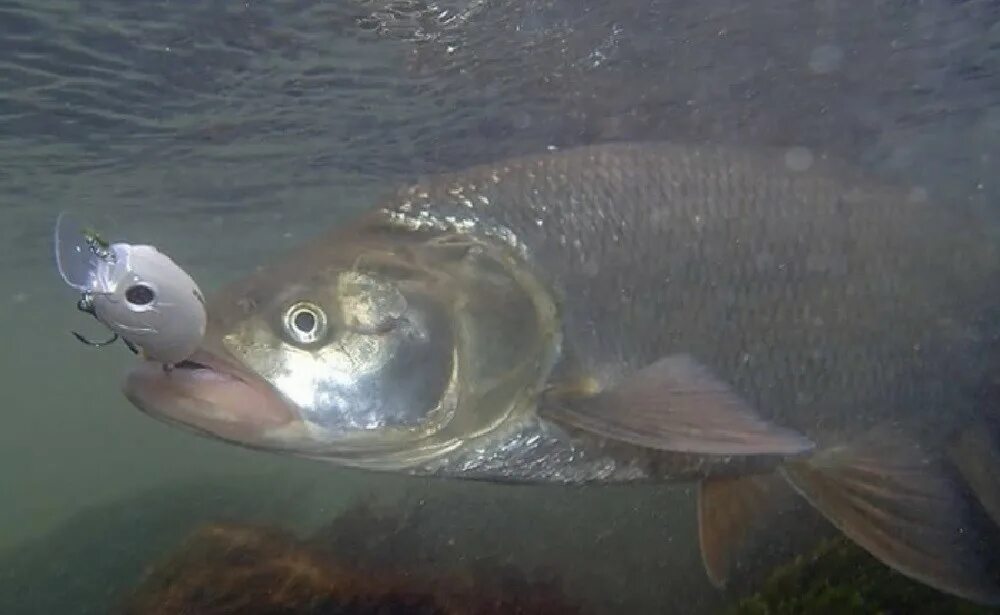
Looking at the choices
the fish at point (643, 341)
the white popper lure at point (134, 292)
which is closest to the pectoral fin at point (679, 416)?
the fish at point (643, 341)

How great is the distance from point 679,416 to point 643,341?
587 mm

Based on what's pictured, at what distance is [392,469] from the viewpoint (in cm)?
286

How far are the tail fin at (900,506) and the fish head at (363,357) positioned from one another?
1566mm

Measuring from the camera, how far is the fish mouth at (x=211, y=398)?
2420mm

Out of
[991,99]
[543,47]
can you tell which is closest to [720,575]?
[543,47]

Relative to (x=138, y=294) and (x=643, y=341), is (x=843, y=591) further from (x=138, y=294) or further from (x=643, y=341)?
(x=138, y=294)

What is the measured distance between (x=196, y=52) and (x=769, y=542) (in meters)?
10.9

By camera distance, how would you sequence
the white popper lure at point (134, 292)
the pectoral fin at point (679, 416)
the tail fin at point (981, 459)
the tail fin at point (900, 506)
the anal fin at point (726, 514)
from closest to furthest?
1. the white popper lure at point (134, 292)
2. the pectoral fin at point (679, 416)
3. the tail fin at point (900, 506)
4. the tail fin at point (981, 459)
5. the anal fin at point (726, 514)

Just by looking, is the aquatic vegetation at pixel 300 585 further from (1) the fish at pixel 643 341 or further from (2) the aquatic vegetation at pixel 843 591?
(1) the fish at pixel 643 341

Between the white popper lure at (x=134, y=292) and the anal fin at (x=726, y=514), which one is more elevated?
the white popper lure at (x=134, y=292)

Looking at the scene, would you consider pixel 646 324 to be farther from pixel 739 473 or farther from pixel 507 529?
pixel 507 529

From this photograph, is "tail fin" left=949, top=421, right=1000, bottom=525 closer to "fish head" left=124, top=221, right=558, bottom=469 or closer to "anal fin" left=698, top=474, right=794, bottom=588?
"anal fin" left=698, top=474, right=794, bottom=588

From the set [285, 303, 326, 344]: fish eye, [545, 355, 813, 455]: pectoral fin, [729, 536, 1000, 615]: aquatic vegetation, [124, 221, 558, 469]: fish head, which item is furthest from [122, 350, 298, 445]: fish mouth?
[729, 536, 1000, 615]: aquatic vegetation

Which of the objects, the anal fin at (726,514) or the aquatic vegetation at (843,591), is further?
the aquatic vegetation at (843,591)
